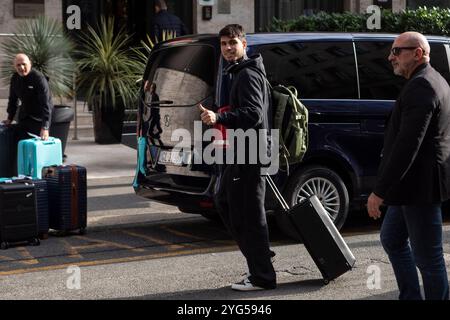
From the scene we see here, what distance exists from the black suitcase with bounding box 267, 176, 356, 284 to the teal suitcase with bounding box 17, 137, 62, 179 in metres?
4.65

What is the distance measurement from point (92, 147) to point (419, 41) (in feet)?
34.3

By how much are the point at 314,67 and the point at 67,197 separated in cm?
262

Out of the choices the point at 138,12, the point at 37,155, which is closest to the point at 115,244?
the point at 37,155

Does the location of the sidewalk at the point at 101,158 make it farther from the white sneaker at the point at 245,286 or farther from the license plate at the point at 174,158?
the white sneaker at the point at 245,286

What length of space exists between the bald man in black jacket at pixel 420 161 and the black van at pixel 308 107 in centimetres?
262

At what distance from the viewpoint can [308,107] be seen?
7.98 metres

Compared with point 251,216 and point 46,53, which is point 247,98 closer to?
point 251,216

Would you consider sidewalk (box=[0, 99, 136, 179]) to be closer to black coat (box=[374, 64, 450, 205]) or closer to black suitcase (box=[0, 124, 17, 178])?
black suitcase (box=[0, 124, 17, 178])

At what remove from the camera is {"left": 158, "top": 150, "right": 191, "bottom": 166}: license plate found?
7.85 meters

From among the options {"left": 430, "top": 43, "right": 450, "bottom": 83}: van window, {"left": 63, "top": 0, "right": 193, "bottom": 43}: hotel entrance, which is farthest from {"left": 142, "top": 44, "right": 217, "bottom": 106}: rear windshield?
{"left": 63, "top": 0, "right": 193, "bottom": 43}: hotel entrance

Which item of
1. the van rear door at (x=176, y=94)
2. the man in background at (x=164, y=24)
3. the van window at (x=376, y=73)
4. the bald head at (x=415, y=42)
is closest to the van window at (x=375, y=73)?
the van window at (x=376, y=73)

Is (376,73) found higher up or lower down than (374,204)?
higher up

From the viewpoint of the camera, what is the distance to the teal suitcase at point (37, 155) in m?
10.3
